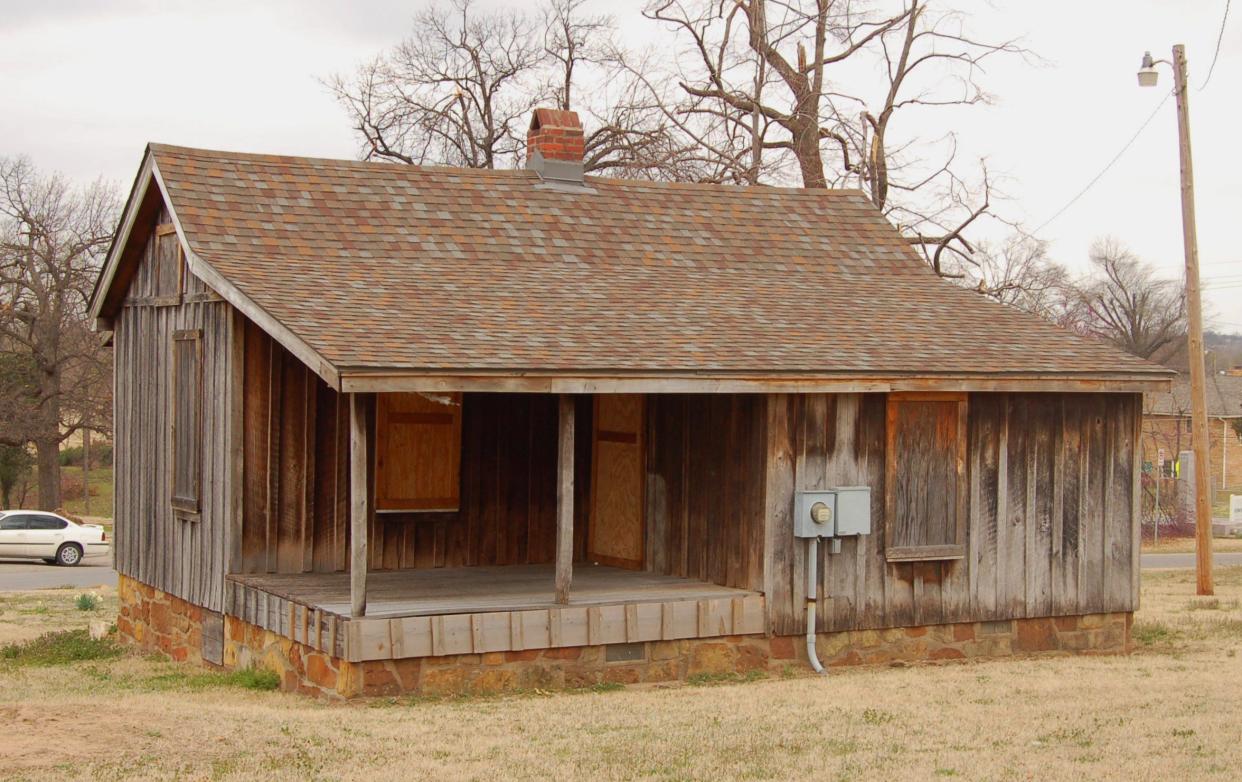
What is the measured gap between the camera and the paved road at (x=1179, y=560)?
29028 millimetres

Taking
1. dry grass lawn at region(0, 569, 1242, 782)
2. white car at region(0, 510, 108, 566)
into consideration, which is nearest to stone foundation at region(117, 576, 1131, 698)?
dry grass lawn at region(0, 569, 1242, 782)

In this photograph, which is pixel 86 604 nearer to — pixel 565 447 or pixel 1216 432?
pixel 565 447

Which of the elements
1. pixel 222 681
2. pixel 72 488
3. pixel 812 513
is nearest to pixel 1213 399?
pixel 72 488

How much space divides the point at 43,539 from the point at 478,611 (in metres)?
23.8

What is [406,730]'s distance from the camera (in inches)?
399

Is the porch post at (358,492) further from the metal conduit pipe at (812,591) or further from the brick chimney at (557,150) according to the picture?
the brick chimney at (557,150)

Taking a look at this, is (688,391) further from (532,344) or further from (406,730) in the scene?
(406,730)

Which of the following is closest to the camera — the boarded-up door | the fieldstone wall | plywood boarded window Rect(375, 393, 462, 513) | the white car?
plywood boarded window Rect(375, 393, 462, 513)

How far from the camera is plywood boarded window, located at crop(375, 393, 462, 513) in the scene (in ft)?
47.3

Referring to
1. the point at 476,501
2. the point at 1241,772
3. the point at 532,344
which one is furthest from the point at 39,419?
the point at 1241,772

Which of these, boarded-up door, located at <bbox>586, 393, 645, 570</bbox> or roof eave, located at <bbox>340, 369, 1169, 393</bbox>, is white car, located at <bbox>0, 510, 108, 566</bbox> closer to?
boarded-up door, located at <bbox>586, 393, 645, 570</bbox>

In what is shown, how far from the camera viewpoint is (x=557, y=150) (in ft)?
55.6

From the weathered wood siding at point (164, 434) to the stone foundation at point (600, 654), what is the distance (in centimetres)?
41

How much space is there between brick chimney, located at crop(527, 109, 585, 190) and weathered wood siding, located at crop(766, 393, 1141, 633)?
15.6ft
